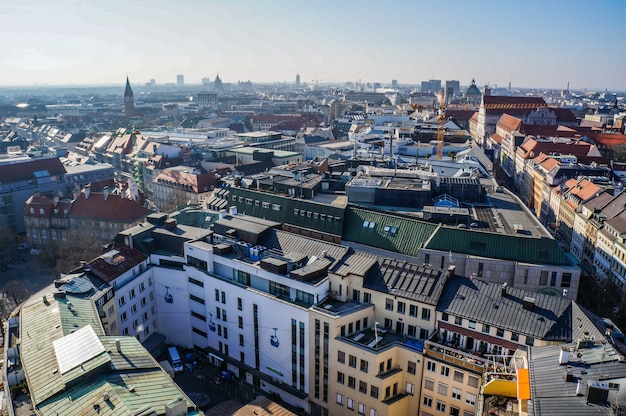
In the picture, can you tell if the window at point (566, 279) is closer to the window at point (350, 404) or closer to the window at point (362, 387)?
the window at point (362, 387)

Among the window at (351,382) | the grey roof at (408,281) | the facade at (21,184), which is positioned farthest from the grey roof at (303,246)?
the facade at (21,184)

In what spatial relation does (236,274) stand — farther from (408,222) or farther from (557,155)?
(557,155)

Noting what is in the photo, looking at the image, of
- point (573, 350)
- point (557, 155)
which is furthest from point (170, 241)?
point (557, 155)

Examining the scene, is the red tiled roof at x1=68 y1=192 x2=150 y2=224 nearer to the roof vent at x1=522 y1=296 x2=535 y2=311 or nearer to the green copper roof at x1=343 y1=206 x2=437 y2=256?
the green copper roof at x1=343 y1=206 x2=437 y2=256

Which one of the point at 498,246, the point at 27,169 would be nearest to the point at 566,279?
the point at 498,246

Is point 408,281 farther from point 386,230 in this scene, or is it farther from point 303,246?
point 303,246

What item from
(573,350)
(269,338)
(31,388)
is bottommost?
(269,338)
